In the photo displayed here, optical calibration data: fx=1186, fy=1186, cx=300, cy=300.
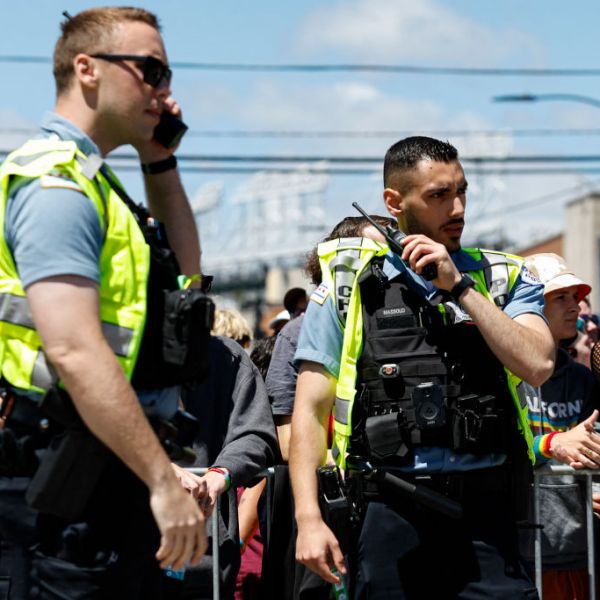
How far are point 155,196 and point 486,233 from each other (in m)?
67.3

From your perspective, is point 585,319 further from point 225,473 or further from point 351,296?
point 351,296

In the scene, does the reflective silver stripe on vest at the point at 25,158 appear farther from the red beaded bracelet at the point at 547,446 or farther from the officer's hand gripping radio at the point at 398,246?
the red beaded bracelet at the point at 547,446

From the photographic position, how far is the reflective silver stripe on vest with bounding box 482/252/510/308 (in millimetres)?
4188

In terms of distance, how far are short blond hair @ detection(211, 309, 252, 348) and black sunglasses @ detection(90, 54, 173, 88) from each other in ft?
11.1

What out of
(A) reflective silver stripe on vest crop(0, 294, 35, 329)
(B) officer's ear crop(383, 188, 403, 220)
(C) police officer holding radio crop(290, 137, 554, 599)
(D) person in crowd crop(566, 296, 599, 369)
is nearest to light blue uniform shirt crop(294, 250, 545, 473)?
(C) police officer holding radio crop(290, 137, 554, 599)

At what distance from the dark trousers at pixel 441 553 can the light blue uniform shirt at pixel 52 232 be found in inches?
58.4

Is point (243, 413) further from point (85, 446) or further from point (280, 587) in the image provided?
point (85, 446)

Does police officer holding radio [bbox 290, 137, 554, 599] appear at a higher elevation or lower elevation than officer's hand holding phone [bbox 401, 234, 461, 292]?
lower

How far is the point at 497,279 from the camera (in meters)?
4.21

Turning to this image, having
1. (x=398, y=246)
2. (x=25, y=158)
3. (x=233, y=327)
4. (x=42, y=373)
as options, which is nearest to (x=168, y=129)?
(x=25, y=158)

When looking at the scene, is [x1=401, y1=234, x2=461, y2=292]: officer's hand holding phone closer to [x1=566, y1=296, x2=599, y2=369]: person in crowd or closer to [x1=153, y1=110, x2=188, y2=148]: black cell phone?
[x1=153, y1=110, x2=188, y2=148]: black cell phone

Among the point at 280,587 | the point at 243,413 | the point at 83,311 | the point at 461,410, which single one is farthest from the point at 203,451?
the point at 83,311

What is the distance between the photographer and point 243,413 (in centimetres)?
503

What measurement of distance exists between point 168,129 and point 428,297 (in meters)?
1.15
